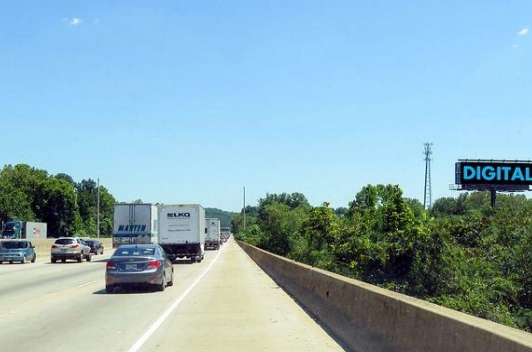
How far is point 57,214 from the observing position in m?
144

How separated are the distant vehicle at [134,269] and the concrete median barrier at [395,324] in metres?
6.76

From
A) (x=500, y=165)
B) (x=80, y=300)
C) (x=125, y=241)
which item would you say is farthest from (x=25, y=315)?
(x=500, y=165)

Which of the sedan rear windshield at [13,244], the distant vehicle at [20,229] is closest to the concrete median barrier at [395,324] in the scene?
the sedan rear windshield at [13,244]

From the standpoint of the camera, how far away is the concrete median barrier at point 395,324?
17.3 feet

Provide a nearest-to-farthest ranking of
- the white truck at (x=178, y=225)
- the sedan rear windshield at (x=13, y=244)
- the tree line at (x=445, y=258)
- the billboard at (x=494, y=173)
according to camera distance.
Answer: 1. the tree line at (x=445, y=258)
2. the white truck at (x=178, y=225)
3. the sedan rear windshield at (x=13, y=244)
4. the billboard at (x=494, y=173)

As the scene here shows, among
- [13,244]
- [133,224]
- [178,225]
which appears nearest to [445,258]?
[178,225]

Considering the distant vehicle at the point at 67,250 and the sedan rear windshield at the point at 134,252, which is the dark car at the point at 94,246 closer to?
the distant vehicle at the point at 67,250

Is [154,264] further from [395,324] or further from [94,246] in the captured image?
[94,246]

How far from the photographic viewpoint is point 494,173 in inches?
2404

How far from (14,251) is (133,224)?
8.90 m

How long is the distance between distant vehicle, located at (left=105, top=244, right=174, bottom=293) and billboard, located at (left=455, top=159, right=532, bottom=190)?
46635 mm

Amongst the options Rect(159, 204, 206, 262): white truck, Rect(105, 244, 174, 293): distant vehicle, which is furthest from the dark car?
Rect(105, 244, 174, 293): distant vehicle

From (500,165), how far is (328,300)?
52.8 m

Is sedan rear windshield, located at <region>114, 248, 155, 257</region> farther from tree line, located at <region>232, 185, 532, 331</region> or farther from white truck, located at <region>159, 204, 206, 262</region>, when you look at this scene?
white truck, located at <region>159, 204, 206, 262</region>
